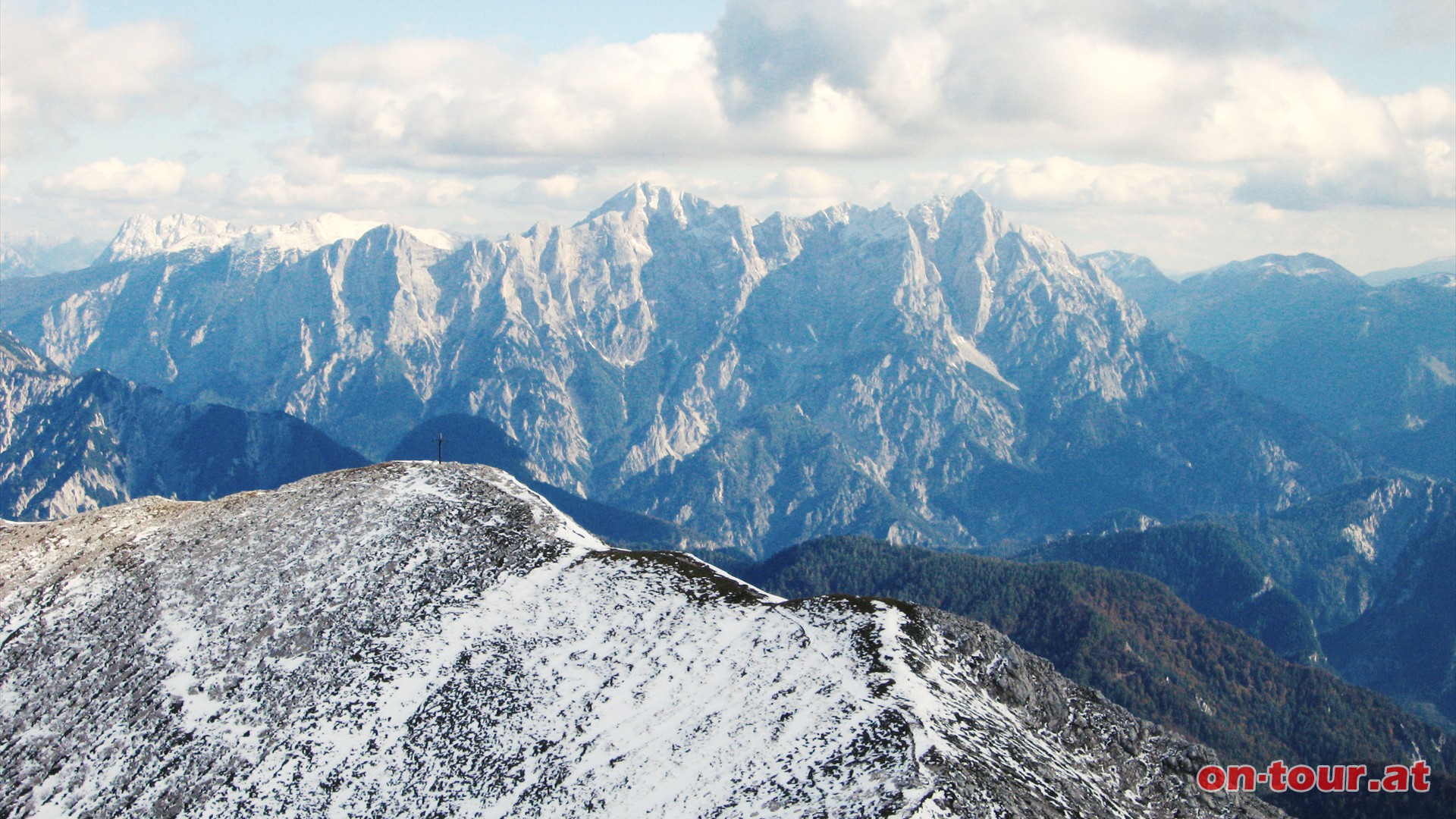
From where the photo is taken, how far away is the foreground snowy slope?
232ft

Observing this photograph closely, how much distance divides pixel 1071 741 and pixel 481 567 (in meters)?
55.7

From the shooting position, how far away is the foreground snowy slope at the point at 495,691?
70750 millimetres

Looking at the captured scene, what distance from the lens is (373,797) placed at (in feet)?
257

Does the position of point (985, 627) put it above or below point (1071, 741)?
above

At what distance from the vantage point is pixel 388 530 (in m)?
107

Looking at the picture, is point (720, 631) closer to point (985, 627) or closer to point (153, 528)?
point (985, 627)

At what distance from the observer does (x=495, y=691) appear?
8538 centimetres

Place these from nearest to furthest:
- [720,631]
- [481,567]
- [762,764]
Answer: [762,764] → [720,631] → [481,567]

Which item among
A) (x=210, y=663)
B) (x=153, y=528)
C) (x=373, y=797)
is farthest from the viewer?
(x=153, y=528)

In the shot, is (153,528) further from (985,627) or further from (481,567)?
(985,627)

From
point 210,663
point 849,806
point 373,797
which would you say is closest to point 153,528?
point 210,663

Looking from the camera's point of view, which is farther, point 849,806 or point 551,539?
point 551,539

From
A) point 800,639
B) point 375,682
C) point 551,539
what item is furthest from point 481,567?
point 800,639

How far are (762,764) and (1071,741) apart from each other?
94.1ft
